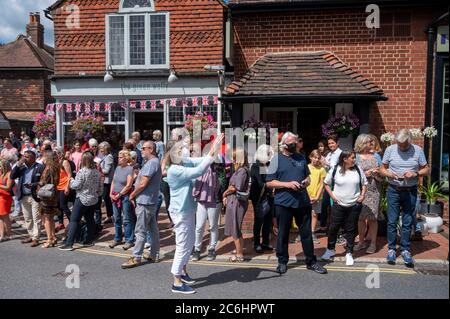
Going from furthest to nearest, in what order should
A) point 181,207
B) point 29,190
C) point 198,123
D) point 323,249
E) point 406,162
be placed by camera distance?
point 198,123, point 29,190, point 323,249, point 406,162, point 181,207

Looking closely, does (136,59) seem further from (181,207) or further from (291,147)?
(181,207)

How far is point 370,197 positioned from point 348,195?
2.37ft

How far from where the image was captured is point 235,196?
6348 mm

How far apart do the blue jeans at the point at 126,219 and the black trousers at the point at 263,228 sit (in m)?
2.13

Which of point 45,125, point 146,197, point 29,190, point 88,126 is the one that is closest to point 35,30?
point 45,125

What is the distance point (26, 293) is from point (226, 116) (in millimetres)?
8143

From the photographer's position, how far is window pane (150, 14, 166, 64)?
12273 millimetres

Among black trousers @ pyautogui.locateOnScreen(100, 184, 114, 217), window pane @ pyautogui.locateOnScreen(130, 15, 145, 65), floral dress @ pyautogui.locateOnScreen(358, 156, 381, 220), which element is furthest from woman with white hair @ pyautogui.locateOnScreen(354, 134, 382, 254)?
window pane @ pyautogui.locateOnScreen(130, 15, 145, 65)

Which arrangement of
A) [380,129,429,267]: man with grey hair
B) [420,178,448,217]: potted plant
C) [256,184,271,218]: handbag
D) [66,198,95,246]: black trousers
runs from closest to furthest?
[380,129,429,267]: man with grey hair < [256,184,271,218]: handbag < [66,198,95,246]: black trousers < [420,178,448,217]: potted plant

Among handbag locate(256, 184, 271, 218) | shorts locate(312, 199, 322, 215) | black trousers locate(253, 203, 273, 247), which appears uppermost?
handbag locate(256, 184, 271, 218)

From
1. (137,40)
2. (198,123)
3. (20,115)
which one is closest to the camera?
(198,123)

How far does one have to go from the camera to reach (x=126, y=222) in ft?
23.2

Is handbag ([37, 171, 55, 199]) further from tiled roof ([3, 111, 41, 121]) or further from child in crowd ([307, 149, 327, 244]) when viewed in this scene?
tiled roof ([3, 111, 41, 121])
